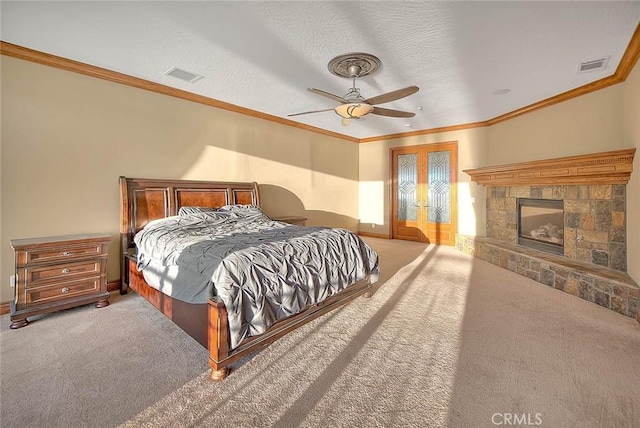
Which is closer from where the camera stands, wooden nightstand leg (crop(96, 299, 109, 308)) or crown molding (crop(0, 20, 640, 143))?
crown molding (crop(0, 20, 640, 143))

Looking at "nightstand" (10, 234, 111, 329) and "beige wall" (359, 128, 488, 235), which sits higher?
"beige wall" (359, 128, 488, 235)

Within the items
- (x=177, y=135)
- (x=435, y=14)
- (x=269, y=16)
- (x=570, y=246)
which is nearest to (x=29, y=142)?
(x=177, y=135)

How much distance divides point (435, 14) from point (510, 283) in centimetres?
332

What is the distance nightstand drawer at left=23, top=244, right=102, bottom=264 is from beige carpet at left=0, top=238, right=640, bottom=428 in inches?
22.5

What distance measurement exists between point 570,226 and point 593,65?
1.97 m

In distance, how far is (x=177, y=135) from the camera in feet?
13.7

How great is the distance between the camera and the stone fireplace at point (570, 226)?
10.4 ft

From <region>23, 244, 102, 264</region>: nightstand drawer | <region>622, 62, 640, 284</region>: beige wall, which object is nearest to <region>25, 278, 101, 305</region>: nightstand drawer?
<region>23, 244, 102, 264</region>: nightstand drawer

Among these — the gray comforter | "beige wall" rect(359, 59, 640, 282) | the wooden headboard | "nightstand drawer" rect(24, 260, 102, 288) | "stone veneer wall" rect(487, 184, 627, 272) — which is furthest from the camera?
the wooden headboard

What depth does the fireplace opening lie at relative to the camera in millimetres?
4129

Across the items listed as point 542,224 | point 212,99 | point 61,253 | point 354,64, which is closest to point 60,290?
point 61,253

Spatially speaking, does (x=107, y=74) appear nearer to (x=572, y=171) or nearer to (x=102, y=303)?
(x=102, y=303)

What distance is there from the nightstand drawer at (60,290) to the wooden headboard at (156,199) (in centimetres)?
43

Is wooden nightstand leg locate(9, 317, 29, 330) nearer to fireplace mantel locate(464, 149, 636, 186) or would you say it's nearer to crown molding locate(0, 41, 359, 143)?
crown molding locate(0, 41, 359, 143)
